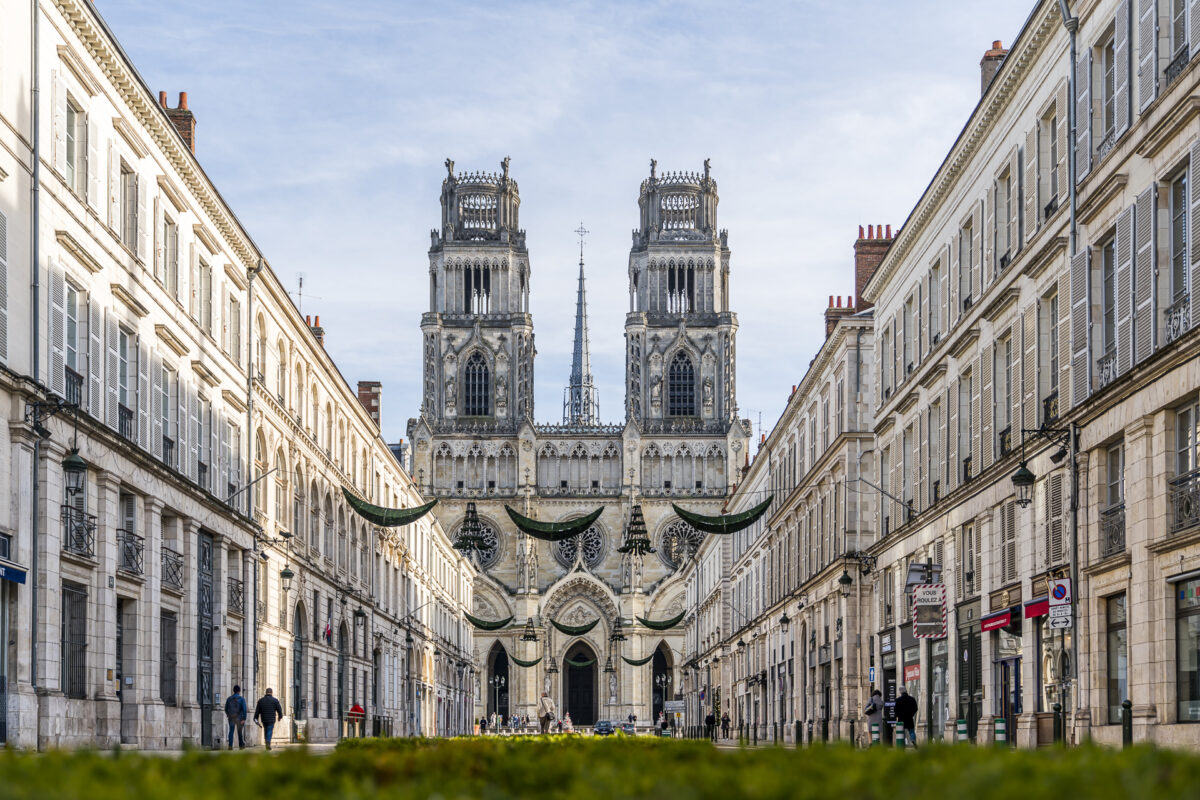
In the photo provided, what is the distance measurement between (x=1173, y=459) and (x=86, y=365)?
18618 millimetres

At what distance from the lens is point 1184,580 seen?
21.0m

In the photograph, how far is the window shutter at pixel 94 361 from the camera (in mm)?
29125

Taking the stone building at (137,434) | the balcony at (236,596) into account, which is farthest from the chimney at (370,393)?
the balcony at (236,596)

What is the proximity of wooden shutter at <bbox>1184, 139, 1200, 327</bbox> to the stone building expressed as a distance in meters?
16.3

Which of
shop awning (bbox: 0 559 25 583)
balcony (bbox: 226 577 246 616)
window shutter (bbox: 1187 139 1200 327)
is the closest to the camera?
window shutter (bbox: 1187 139 1200 327)

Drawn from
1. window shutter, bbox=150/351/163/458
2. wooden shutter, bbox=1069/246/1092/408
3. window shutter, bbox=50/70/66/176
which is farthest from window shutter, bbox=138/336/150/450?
wooden shutter, bbox=1069/246/1092/408

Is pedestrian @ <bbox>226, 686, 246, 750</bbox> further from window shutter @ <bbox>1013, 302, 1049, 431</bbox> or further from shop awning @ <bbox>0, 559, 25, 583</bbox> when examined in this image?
window shutter @ <bbox>1013, 302, 1049, 431</bbox>

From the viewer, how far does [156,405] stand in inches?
1355

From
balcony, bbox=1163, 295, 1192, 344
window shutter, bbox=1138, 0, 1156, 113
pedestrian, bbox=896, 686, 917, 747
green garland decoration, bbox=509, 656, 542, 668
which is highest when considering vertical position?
window shutter, bbox=1138, 0, 1156, 113

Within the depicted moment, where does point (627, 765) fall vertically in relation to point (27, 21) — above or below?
below

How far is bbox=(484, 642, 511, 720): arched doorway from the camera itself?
127 m

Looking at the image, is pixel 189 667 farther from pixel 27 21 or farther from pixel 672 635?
pixel 672 635

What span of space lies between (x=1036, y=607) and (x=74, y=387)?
17.4 meters

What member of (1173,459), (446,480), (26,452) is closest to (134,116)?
(26,452)
